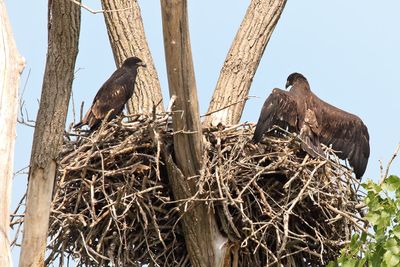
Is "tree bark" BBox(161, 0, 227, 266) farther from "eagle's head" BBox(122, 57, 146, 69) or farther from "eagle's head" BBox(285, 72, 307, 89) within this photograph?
"eagle's head" BBox(285, 72, 307, 89)

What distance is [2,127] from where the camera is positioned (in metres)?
5.59

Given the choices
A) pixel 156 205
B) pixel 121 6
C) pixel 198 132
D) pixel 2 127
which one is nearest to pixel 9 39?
pixel 2 127

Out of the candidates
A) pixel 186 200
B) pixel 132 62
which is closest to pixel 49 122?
pixel 186 200

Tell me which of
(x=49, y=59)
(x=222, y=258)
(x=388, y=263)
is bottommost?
(x=222, y=258)

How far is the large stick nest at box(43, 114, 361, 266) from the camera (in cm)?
856

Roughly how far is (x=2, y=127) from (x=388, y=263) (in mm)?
2880

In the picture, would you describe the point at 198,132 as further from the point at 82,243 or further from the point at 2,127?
the point at 2,127

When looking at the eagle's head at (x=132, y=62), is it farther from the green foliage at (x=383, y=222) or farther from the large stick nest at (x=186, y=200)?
the green foliage at (x=383, y=222)

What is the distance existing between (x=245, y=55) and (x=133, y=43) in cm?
130

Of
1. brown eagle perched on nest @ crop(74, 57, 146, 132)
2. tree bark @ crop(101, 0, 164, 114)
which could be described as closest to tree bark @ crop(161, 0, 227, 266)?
brown eagle perched on nest @ crop(74, 57, 146, 132)

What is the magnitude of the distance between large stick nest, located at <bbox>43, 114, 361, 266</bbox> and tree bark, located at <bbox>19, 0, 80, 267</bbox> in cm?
204

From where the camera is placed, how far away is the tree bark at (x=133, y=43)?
1074cm

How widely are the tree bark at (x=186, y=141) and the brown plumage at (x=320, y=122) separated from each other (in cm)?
125

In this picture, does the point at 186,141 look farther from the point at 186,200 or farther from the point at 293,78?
the point at 293,78
